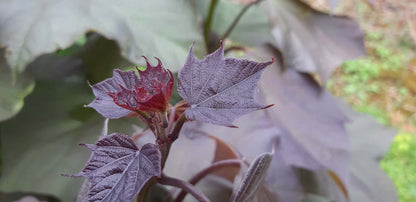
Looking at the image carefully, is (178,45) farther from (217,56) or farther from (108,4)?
(217,56)

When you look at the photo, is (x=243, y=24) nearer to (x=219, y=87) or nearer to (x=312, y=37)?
(x=312, y=37)

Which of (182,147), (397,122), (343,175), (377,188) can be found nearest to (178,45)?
(182,147)

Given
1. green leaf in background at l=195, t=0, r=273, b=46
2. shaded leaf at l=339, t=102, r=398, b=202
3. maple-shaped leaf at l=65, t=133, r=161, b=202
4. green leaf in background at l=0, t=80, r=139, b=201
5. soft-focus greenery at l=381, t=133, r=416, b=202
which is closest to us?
maple-shaped leaf at l=65, t=133, r=161, b=202

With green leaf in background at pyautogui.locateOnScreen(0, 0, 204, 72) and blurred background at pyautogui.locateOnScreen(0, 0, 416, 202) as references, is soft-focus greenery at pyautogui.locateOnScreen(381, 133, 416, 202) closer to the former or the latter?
blurred background at pyautogui.locateOnScreen(0, 0, 416, 202)

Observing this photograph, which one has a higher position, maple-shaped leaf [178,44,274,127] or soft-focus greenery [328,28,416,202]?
maple-shaped leaf [178,44,274,127]

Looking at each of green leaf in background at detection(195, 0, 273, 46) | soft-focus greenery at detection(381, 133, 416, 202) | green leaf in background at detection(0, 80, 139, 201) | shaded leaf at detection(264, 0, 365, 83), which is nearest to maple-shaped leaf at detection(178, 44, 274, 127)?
green leaf in background at detection(0, 80, 139, 201)

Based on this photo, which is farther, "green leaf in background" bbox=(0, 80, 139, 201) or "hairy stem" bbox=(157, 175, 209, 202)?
"green leaf in background" bbox=(0, 80, 139, 201)
